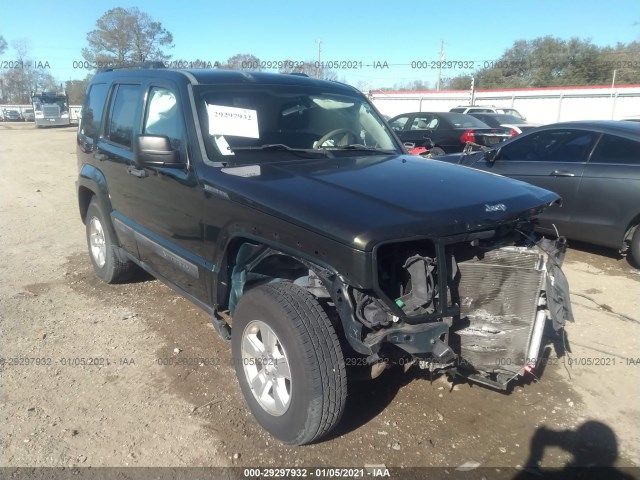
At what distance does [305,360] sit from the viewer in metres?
2.66

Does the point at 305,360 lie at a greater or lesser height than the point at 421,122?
lesser

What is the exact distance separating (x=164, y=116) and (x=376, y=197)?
194 cm

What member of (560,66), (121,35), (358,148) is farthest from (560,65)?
(358,148)

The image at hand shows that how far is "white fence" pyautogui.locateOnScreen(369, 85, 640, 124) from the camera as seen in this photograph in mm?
27578

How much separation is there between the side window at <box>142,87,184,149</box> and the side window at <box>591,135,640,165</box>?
472 centimetres

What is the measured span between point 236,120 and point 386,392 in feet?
6.85

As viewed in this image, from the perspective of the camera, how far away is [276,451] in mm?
2980

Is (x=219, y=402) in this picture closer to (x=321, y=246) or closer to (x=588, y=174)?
(x=321, y=246)

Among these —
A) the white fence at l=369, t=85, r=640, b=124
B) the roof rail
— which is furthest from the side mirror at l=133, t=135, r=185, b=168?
the white fence at l=369, t=85, r=640, b=124

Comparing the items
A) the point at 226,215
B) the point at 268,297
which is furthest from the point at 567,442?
the point at 226,215

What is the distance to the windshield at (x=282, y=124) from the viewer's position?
352 cm

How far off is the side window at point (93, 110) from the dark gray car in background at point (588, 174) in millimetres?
4645

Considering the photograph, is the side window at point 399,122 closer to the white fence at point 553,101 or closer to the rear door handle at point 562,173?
the rear door handle at point 562,173

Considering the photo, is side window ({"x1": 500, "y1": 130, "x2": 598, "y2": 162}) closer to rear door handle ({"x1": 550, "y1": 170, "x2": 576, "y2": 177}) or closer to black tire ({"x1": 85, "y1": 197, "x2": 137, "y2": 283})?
rear door handle ({"x1": 550, "y1": 170, "x2": 576, "y2": 177})
